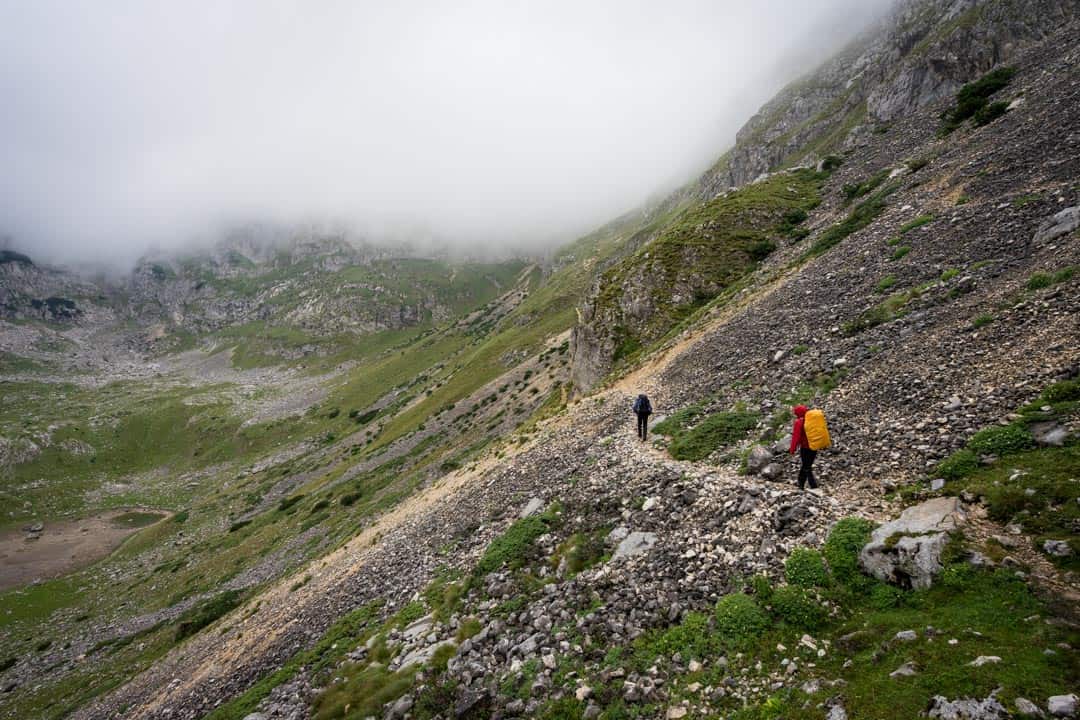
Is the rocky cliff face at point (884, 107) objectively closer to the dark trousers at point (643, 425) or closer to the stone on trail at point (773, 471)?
the dark trousers at point (643, 425)

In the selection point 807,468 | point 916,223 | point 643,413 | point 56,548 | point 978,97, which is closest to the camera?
point 807,468

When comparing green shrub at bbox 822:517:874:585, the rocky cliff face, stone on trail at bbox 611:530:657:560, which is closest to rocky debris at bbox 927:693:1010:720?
green shrub at bbox 822:517:874:585

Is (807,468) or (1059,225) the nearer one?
(807,468)

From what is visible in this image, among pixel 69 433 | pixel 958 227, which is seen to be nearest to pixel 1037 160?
pixel 958 227

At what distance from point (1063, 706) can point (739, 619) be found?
4751mm

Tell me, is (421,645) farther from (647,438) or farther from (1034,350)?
(1034,350)

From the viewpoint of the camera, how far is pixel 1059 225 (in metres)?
17.5

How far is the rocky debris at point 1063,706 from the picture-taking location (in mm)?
5430

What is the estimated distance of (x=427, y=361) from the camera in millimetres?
183500

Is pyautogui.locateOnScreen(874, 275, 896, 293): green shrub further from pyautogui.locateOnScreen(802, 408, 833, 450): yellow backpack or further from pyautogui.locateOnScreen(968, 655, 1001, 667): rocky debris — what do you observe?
pyautogui.locateOnScreen(968, 655, 1001, 667): rocky debris

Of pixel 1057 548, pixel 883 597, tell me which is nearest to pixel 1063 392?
Result: pixel 1057 548

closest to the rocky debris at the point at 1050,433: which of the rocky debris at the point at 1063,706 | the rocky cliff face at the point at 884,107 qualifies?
the rocky debris at the point at 1063,706

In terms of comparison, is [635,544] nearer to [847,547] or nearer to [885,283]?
[847,547]

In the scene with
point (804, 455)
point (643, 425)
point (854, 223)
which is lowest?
point (643, 425)
